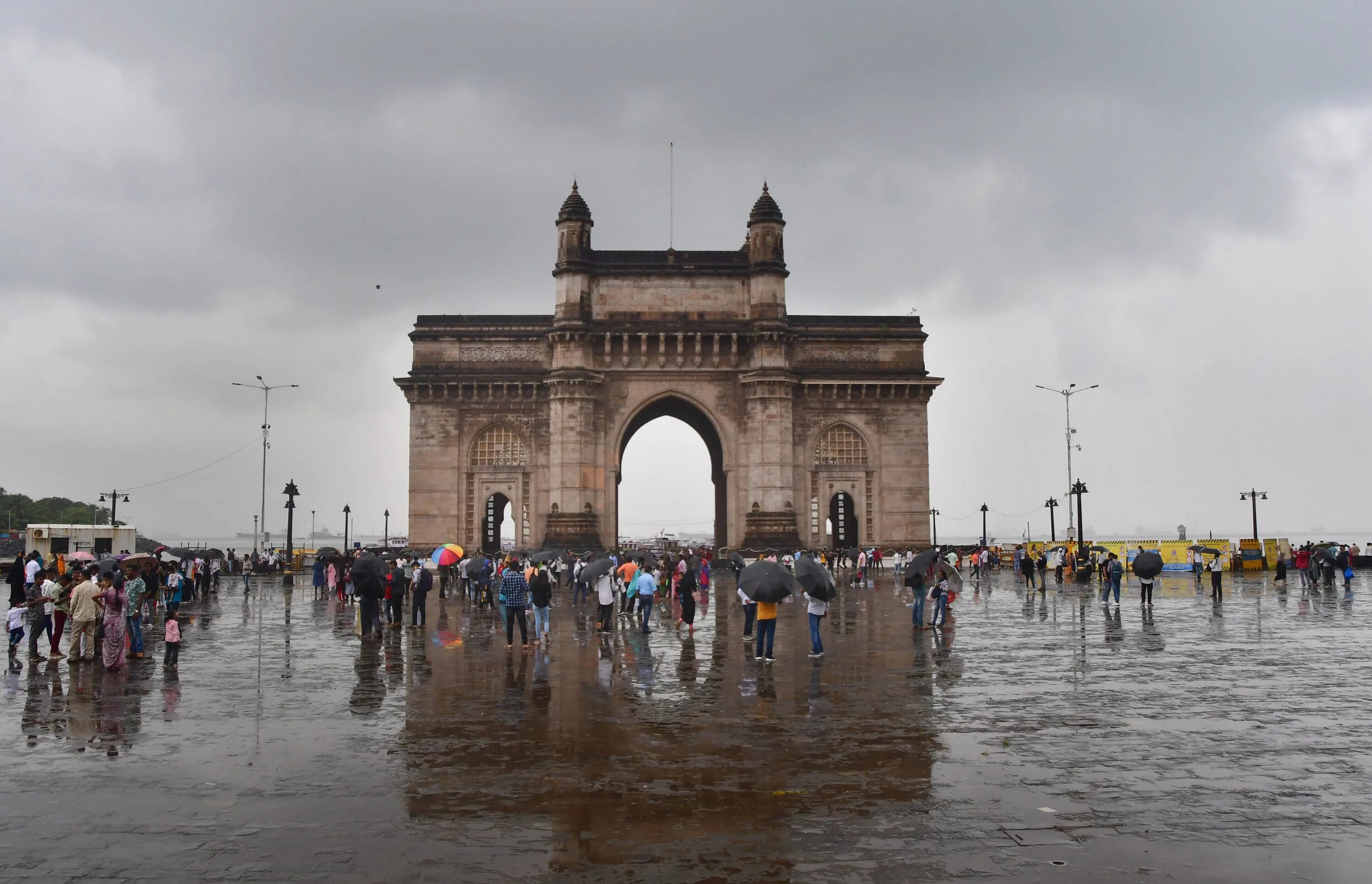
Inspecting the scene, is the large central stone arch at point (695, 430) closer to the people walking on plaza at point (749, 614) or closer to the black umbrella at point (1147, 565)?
the black umbrella at point (1147, 565)

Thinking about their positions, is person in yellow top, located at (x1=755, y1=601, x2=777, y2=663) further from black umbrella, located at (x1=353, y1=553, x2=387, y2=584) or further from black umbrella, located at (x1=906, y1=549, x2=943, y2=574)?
black umbrella, located at (x1=353, y1=553, x2=387, y2=584)

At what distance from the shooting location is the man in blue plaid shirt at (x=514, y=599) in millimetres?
18031

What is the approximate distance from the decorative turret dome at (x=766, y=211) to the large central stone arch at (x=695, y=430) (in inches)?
360

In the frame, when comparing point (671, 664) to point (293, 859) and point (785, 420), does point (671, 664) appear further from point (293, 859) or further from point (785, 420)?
point (785, 420)

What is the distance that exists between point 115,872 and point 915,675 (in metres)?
10.4

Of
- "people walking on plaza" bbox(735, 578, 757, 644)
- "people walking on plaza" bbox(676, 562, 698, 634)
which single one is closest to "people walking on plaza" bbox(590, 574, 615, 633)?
"people walking on plaza" bbox(676, 562, 698, 634)

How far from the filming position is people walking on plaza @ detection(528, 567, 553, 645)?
18359 millimetres

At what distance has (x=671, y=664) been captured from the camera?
16016 millimetres

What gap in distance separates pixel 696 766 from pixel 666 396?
43581mm

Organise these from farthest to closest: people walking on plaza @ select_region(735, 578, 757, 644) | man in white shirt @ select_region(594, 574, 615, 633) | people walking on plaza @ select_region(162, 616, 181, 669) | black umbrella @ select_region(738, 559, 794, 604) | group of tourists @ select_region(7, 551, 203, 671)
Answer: man in white shirt @ select_region(594, 574, 615, 633) → people walking on plaza @ select_region(735, 578, 757, 644) → black umbrella @ select_region(738, 559, 794, 604) → people walking on plaza @ select_region(162, 616, 181, 669) → group of tourists @ select_region(7, 551, 203, 671)

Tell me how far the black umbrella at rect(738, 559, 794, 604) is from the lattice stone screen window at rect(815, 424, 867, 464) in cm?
3701

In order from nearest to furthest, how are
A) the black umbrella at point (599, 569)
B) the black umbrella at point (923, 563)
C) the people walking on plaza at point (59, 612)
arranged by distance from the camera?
the people walking on plaza at point (59, 612)
the black umbrella at point (923, 563)
the black umbrella at point (599, 569)

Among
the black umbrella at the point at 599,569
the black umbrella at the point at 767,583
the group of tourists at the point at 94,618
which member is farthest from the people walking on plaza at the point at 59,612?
the black umbrella at the point at 767,583

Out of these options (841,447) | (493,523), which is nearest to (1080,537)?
(841,447)
